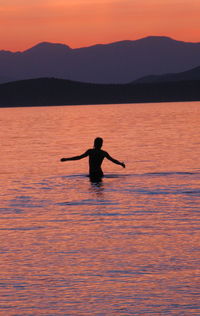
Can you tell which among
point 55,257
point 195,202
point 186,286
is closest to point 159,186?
point 195,202

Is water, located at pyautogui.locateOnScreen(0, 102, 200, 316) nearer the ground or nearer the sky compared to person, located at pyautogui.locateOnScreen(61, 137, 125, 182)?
nearer the ground

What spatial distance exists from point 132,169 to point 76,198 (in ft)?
33.6

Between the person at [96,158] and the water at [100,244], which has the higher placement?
the person at [96,158]

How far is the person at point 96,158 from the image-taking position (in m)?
26.8

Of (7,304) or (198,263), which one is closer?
(7,304)

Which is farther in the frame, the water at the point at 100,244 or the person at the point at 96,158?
the person at the point at 96,158

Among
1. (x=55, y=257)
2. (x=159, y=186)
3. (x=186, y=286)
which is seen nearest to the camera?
(x=186, y=286)

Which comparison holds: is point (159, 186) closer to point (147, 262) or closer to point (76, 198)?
point (76, 198)

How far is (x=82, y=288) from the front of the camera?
12.8 m

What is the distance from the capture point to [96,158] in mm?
27516

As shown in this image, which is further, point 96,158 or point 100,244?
point 96,158

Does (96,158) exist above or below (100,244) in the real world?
above

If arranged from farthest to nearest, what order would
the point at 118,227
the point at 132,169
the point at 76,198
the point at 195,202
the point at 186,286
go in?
the point at 132,169 → the point at 76,198 → the point at 195,202 → the point at 118,227 → the point at 186,286

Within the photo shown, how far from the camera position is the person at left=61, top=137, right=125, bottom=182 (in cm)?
2683
